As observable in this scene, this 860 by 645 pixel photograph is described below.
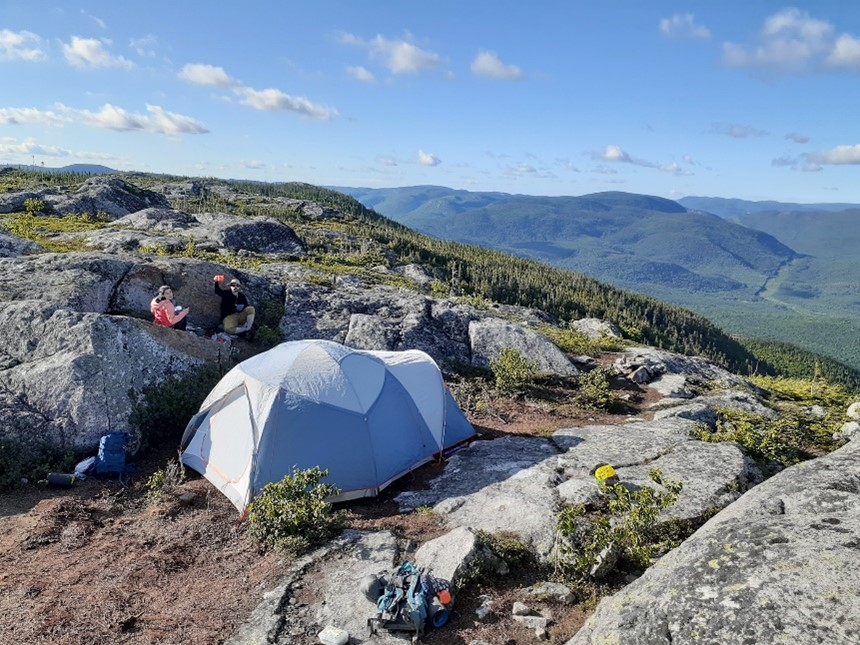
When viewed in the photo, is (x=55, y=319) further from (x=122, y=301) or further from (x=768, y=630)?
(x=768, y=630)

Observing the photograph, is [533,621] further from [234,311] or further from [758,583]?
[234,311]

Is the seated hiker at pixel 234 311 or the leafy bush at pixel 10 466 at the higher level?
the seated hiker at pixel 234 311

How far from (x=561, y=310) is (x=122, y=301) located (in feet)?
193

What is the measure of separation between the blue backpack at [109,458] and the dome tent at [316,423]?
135cm

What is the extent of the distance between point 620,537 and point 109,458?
10.9 metres

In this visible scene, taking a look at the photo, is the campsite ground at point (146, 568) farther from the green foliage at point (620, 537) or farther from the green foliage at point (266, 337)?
the green foliage at point (266, 337)

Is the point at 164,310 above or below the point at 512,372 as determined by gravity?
above

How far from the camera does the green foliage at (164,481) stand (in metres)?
11.4

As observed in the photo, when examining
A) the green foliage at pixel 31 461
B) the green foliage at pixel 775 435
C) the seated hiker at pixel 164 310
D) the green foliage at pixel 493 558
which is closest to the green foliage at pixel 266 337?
the seated hiker at pixel 164 310

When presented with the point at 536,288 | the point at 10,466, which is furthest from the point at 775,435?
the point at 536,288

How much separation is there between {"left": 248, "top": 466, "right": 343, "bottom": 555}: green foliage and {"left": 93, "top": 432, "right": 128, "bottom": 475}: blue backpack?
424cm

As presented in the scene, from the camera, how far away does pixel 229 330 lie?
61.4 feet

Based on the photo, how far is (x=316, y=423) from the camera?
11562mm

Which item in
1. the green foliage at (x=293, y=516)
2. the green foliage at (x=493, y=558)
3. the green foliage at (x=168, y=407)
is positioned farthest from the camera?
the green foliage at (x=168, y=407)
